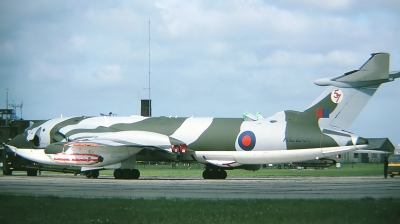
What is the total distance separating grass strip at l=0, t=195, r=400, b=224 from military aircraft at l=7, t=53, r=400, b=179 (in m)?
17.7

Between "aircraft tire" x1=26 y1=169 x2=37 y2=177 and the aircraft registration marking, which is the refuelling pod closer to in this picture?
"aircraft tire" x1=26 y1=169 x2=37 y2=177

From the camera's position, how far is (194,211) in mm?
16016

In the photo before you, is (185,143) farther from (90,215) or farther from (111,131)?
(90,215)

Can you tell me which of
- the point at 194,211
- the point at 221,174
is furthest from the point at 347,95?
the point at 194,211

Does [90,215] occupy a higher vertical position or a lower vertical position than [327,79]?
lower

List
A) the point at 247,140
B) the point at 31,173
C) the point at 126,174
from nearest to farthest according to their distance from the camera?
the point at 247,140, the point at 126,174, the point at 31,173

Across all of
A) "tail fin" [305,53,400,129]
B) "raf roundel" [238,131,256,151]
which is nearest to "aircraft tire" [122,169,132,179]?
"raf roundel" [238,131,256,151]

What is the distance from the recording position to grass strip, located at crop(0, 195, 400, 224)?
14406 mm

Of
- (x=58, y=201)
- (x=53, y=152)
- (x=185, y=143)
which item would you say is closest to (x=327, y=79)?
(x=185, y=143)

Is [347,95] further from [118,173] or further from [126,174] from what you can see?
[118,173]

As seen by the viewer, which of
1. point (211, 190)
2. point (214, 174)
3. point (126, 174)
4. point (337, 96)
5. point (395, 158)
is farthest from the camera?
point (395, 158)

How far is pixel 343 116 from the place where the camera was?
36469 millimetres

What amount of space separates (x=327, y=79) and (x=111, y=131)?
1447cm

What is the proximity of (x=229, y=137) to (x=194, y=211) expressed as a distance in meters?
22.4
